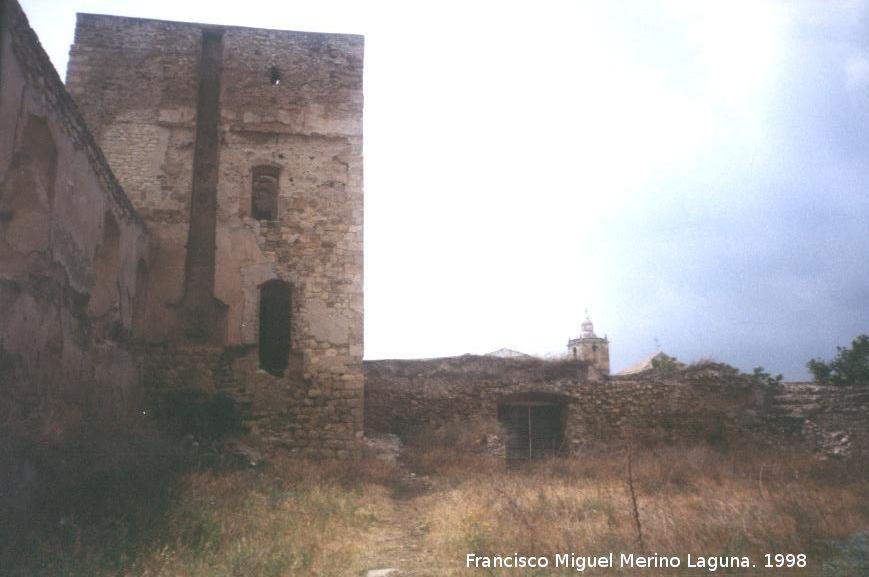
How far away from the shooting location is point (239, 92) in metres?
12.3

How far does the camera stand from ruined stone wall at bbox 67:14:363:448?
436 inches

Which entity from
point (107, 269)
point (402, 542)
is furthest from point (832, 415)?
point (107, 269)

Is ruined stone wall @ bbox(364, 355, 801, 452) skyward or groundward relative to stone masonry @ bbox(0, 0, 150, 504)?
groundward

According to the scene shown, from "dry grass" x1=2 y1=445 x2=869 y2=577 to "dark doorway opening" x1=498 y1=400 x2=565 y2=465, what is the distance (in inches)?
225

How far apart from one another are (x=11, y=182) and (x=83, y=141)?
1824 mm

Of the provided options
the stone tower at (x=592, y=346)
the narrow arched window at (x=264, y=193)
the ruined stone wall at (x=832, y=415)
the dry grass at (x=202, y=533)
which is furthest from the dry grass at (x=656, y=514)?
the stone tower at (x=592, y=346)

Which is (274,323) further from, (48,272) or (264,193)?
(48,272)

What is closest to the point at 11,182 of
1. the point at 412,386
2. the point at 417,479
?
the point at 417,479

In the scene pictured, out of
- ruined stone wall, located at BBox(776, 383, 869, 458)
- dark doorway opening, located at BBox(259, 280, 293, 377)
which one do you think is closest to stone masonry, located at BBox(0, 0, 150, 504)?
dark doorway opening, located at BBox(259, 280, 293, 377)

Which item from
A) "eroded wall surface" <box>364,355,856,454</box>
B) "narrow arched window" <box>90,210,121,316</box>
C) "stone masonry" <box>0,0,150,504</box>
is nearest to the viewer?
"stone masonry" <box>0,0,150,504</box>

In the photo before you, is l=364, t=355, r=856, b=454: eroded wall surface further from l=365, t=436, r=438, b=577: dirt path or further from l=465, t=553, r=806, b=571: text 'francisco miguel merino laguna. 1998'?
l=465, t=553, r=806, b=571: text 'francisco miguel merino laguna. 1998'

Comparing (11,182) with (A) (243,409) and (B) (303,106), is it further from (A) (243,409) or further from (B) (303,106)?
(B) (303,106)

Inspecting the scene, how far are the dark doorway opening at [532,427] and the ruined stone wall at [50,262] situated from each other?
8.95 meters

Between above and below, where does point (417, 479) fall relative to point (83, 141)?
below
